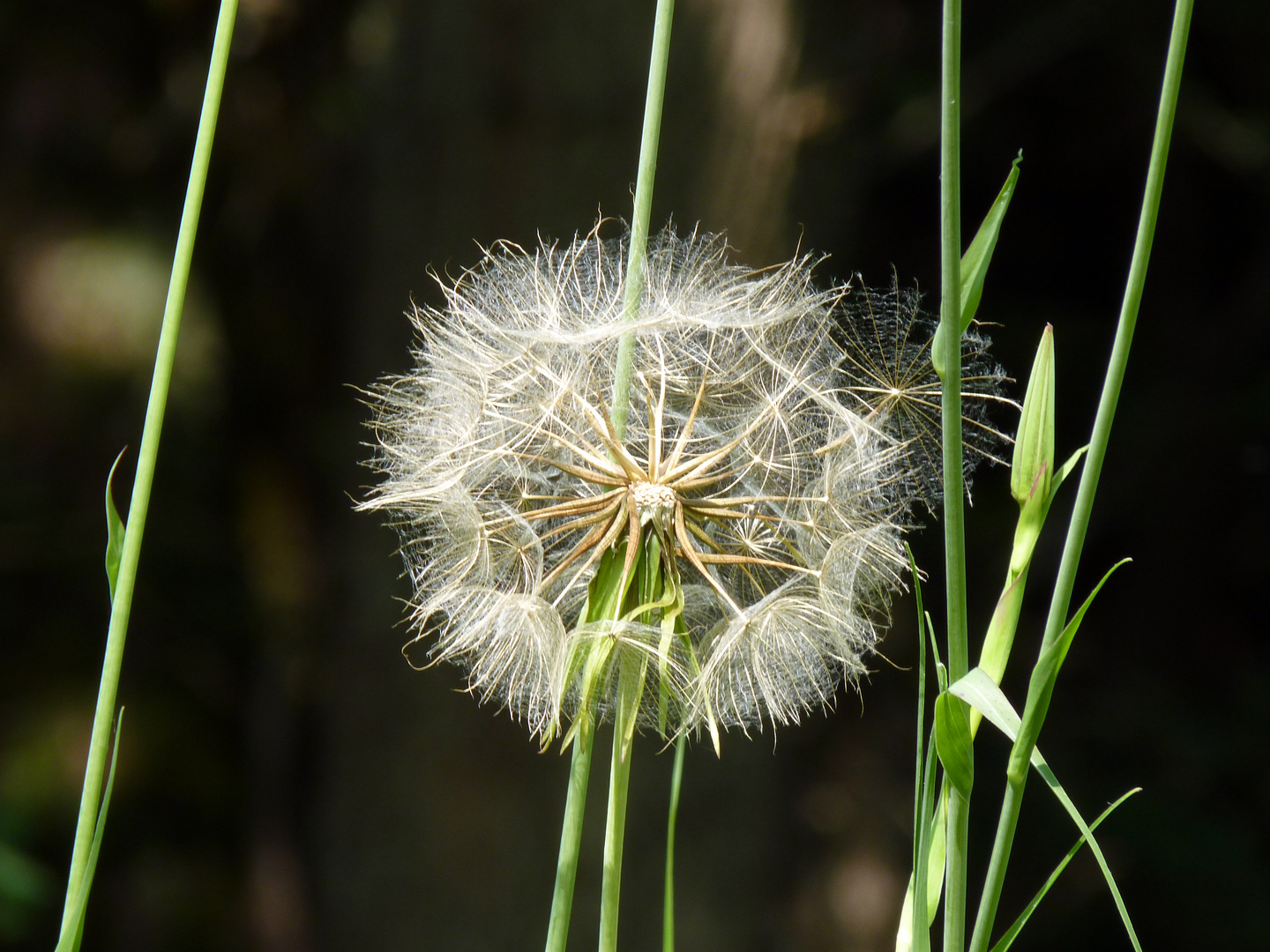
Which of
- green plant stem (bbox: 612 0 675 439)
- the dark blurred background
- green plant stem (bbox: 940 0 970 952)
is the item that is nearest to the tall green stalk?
green plant stem (bbox: 612 0 675 439)

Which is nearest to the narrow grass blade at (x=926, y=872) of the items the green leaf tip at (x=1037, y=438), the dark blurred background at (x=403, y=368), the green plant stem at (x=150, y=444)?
the green leaf tip at (x=1037, y=438)

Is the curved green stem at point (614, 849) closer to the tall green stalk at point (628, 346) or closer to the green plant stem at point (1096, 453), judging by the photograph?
the tall green stalk at point (628, 346)

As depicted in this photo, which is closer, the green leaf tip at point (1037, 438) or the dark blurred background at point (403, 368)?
the green leaf tip at point (1037, 438)

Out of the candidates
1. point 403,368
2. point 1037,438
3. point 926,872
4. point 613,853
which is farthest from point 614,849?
point 403,368

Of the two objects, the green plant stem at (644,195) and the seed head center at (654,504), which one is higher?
the green plant stem at (644,195)

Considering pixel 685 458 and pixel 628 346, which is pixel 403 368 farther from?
pixel 628 346

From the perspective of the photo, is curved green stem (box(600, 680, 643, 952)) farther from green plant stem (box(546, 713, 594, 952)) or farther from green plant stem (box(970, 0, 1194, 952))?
green plant stem (box(970, 0, 1194, 952))

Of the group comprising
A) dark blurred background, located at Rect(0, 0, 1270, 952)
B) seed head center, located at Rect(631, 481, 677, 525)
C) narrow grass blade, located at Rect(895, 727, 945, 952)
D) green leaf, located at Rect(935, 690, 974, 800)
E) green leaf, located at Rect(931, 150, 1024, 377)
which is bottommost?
narrow grass blade, located at Rect(895, 727, 945, 952)

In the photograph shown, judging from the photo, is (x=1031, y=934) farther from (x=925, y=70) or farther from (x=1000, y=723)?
(x=1000, y=723)
